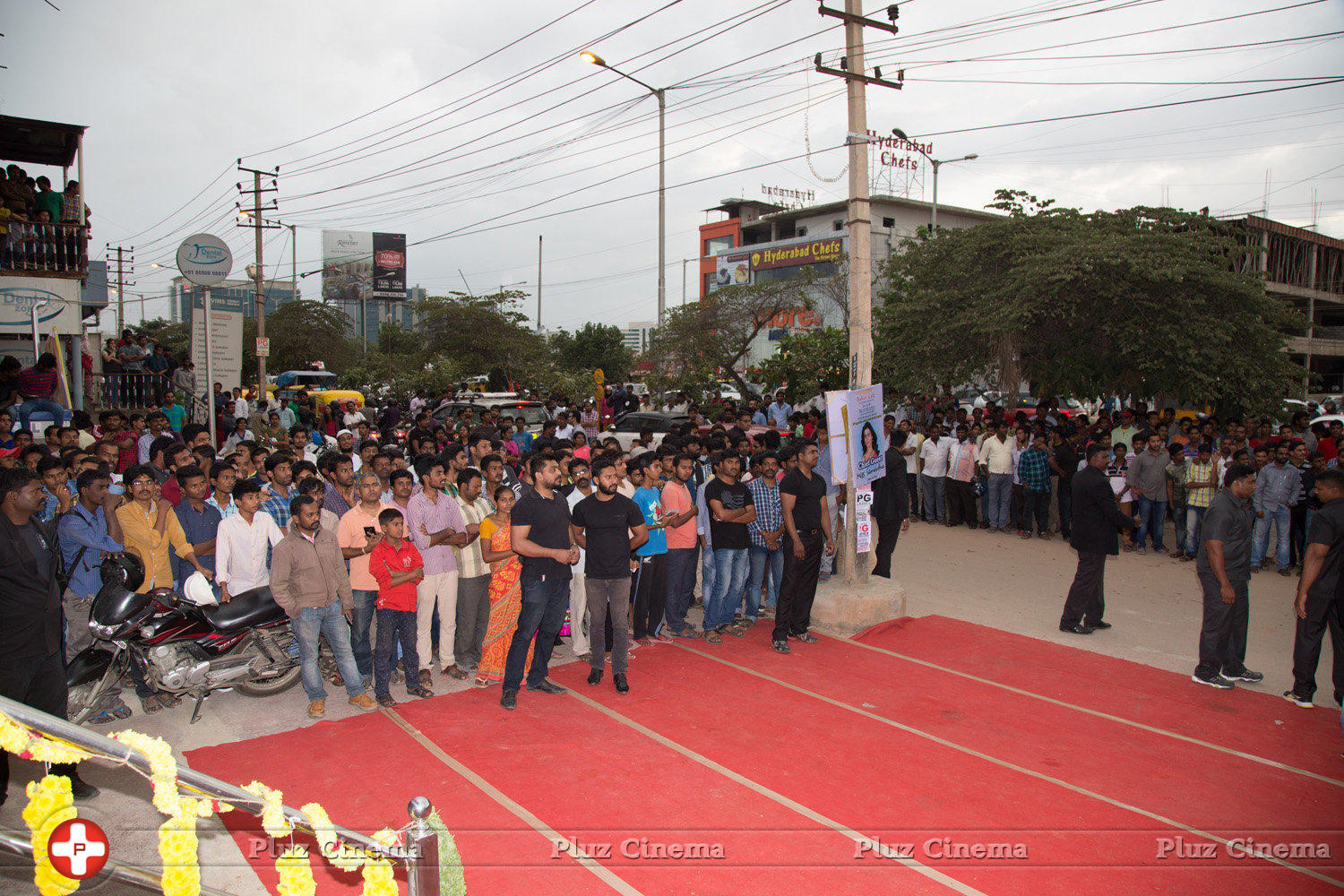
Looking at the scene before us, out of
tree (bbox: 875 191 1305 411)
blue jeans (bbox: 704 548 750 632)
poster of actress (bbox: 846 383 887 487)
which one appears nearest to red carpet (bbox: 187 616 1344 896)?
blue jeans (bbox: 704 548 750 632)

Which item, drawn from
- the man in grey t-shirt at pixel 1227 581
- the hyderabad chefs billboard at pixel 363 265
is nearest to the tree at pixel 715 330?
the man in grey t-shirt at pixel 1227 581

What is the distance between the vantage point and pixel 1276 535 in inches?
425

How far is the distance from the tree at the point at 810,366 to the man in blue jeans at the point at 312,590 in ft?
47.1

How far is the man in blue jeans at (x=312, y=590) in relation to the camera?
5.71 meters

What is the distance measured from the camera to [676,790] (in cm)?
486

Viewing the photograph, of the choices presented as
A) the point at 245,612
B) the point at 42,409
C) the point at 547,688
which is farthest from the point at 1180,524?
the point at 42,409

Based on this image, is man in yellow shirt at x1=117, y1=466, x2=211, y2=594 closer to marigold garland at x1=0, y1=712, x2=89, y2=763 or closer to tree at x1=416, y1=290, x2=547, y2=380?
marigold garland at x1=0, y1=712, x2=89, y2=763

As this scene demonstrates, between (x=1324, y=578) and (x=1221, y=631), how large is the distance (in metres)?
0.91

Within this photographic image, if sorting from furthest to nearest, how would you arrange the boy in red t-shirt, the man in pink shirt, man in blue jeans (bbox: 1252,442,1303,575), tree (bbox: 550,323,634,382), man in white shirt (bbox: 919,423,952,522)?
tree (bbox: 550,323,634,382)
man in white shirt (bbox: 919,423,952,522)
man in blue jeans (bbox: 1252,442,1303,575)
the man in pink shirt
the boy in red t-shirt

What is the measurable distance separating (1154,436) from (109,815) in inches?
479

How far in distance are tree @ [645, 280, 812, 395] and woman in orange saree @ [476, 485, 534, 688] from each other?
720 inches

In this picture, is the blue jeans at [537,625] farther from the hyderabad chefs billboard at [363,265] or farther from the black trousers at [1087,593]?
the hyderabad chefs billboard at [363,265]

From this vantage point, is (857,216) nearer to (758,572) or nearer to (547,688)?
(758,572)

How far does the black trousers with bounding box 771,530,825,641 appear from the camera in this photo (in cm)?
765
